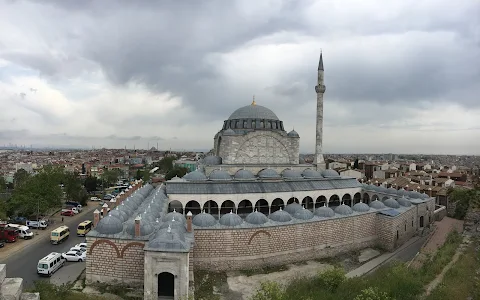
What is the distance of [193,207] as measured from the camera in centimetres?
2056

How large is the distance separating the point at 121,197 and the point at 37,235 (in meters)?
6.16

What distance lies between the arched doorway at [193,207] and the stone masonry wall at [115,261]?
25.9ft

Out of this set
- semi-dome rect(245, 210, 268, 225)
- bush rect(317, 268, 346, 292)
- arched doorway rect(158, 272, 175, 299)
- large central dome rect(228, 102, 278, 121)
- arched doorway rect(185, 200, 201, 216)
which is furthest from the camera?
large central dome rect(228, 102, 278, 121)

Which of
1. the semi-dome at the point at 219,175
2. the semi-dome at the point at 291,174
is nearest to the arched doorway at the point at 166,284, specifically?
the semi-dome at the point at 219,175

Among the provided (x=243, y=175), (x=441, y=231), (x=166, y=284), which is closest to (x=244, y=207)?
(x=243, y=175)

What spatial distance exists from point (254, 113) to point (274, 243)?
1471cm

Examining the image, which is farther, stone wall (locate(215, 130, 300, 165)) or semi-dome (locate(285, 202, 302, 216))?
stone wall (locate(215, 130, 300, 165))

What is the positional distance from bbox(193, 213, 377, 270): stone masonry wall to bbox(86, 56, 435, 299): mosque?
0.15 ft

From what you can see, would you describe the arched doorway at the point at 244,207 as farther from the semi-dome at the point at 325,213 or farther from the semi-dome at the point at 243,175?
the semi-dome at the point at 325,213

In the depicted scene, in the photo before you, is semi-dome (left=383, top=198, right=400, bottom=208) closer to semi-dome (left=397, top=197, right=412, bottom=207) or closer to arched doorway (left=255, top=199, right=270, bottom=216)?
semi-dome (left=397, top=197, right=412, bottom=207)

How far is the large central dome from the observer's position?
2783 cm

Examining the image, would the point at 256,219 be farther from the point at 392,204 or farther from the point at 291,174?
the point at 392,204

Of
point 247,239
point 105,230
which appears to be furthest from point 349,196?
point 105,230

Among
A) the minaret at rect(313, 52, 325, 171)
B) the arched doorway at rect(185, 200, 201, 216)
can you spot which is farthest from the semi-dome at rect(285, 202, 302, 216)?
the minaret at rect(313, 52, 325, 171)
